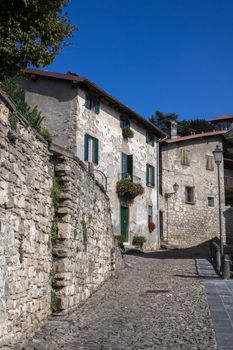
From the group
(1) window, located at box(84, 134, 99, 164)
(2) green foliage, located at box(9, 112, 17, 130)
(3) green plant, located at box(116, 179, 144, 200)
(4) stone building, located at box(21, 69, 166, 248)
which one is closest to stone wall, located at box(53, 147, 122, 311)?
(2) green foliage, located at box(9, 112, 17, 130)

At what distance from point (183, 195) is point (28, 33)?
24.8m

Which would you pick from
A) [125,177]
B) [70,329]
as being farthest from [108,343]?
[125,177]

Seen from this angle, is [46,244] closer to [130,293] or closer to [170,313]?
[170,313]

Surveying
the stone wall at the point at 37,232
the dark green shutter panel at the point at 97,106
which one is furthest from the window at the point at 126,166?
the stone wall at the point at 37,232

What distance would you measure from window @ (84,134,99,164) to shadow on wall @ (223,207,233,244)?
52.7ft

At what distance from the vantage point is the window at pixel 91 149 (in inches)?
901

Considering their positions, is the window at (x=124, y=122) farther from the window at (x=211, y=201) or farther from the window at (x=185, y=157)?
the window at (x=211, y=201)

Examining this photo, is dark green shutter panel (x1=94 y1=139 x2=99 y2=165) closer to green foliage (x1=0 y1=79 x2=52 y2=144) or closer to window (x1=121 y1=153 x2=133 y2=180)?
window (x1=121 y1=153 x2=133 y2=180)

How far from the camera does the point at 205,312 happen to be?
8.96m

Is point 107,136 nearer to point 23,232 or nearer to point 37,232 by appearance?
point 37,232

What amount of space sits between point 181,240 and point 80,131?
14010 mm

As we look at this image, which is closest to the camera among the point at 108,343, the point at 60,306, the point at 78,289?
the point at 108,343

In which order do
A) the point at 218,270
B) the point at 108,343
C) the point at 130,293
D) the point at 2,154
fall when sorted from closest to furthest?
the point at 2,154, the point at 108,343, the point at 130,293, the point at 218,270

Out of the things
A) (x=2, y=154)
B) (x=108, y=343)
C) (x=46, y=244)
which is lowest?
(x=108, y=343)
